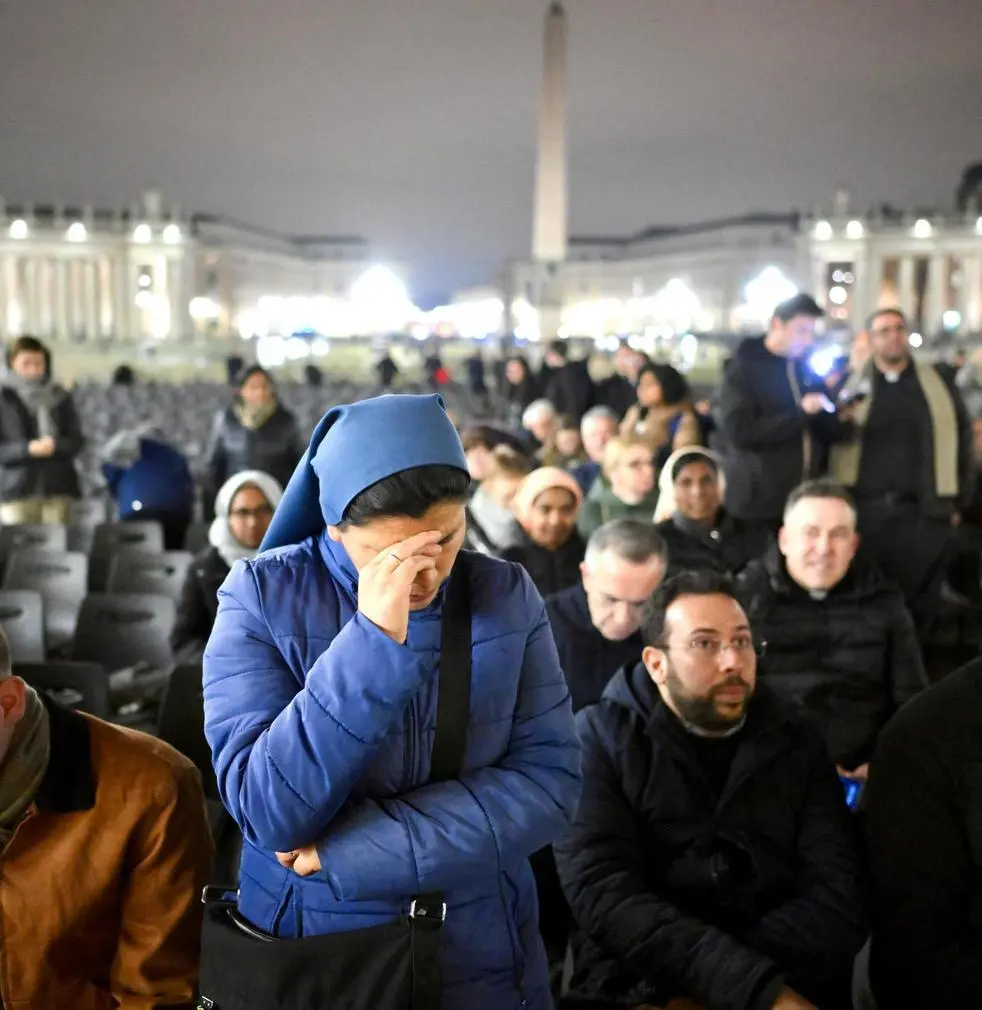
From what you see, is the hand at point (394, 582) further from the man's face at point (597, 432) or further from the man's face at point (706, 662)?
the man's face at point (597, 432)

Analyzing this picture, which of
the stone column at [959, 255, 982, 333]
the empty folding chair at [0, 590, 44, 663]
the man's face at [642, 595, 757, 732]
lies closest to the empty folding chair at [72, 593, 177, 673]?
the empty folding chair at [0, 590, 44, 663]

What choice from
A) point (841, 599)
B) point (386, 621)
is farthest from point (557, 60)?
point (386, 621)

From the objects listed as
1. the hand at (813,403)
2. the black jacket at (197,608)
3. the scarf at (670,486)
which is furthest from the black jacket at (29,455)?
the hand at (813,403)

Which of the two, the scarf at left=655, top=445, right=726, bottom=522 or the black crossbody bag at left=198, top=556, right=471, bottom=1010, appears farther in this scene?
the scarf at left=655, top=445, right=726, bottom=522

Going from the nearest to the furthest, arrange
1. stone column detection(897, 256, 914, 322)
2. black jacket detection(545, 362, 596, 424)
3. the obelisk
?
black jacket detection(545, 362, 596, 424) < the obelisk < stone column detection(897, 256, 914, 322)

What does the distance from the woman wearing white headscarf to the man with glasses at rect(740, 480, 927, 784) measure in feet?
5.83

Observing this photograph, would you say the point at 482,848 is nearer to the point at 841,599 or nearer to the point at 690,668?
the point at 690,668

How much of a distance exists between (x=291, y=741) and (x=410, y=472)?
0.41 m

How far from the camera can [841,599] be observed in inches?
158

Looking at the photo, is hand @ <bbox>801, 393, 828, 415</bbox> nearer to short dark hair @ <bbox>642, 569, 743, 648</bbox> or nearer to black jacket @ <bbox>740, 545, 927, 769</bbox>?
black jacket @ <bbox>740, 545, 927, 769</bbox>

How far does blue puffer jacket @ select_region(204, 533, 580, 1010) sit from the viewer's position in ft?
5.65

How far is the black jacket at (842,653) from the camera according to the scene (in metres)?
3.92

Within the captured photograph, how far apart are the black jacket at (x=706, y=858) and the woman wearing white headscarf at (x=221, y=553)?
1943 mm

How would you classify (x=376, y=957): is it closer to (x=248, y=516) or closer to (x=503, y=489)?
(x=248, y=516)
